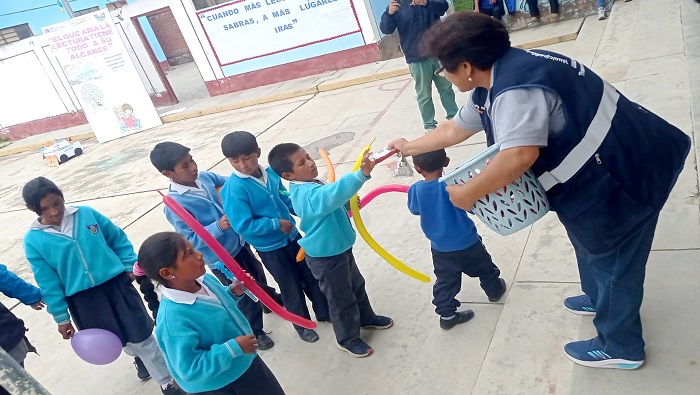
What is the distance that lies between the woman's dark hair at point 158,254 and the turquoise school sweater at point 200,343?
13cm

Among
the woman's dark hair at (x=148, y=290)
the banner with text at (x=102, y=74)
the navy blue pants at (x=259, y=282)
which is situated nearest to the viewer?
the woman's dark hair at (x=148, y=290)

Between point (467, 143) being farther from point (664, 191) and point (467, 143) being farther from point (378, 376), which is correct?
point (664, 191)

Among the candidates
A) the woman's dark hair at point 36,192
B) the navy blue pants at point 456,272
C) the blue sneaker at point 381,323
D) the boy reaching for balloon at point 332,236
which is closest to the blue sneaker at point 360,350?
the boy reaching for balloon at point 332,236

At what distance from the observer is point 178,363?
206 centimetres

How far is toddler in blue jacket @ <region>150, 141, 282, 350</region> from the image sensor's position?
3.27 m

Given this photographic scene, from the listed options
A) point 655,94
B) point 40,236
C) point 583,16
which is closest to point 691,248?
point 655,94

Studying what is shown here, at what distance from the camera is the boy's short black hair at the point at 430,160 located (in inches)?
105

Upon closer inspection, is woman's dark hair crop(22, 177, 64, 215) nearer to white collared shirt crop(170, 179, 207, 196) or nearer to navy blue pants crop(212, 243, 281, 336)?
white collared shirt crop(170, 179, 207, 196)

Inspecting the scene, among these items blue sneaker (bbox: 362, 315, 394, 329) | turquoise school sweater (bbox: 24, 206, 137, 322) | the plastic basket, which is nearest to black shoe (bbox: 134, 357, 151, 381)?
turquoise school sweater (bbox: 24, 206, 137, 322)

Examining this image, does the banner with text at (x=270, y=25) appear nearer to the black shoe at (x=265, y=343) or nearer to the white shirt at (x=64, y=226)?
the black shoe at (x=265, y=343)

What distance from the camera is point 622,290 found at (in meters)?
2.11

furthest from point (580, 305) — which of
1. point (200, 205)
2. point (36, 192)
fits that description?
point (36, 192)

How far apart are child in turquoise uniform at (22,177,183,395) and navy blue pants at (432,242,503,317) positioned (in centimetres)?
175

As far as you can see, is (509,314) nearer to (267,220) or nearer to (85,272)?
(267,220)
